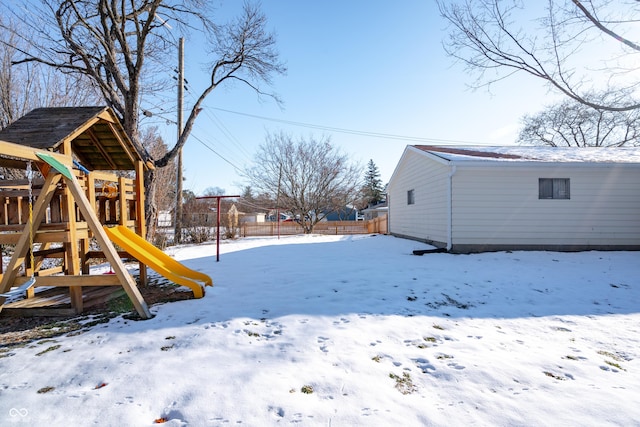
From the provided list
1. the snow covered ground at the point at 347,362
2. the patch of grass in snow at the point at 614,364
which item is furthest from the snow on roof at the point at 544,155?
the patch of grass in snow at the point at 614,364

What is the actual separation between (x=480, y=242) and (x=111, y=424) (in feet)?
29.5

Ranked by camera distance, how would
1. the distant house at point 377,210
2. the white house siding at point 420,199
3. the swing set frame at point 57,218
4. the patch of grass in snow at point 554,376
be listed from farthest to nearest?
the distant house at point 377,210 → the white house siding at point 420,199 → the swing set frame at point 57,218 → the patch of grass in snow at point 554,376

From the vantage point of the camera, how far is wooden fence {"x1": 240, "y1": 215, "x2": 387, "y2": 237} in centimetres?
1903

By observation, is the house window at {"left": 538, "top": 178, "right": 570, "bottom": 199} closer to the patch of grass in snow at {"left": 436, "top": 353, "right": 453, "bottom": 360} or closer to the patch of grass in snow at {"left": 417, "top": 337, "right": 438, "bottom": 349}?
the patch of grass in snow at {"left": 417, "top": 337, "right": 438, "bottom": 349}

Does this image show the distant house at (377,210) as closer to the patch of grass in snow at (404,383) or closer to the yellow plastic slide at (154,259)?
the yellow plastic slide at (154,259)

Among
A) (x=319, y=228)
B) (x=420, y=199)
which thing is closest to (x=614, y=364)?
(x=420, y=199)

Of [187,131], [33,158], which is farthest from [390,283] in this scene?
[187,131]

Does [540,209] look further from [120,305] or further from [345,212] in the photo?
[345,212]

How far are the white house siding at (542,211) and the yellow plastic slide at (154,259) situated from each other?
7.01 meters

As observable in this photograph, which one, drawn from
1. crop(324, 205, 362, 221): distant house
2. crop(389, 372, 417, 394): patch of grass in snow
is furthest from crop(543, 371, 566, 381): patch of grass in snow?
crop(324, 205, 362, 221): distant house

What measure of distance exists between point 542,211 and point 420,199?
3675mm

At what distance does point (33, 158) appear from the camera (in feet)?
11.5

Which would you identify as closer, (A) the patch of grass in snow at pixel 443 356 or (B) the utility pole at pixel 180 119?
(A) the patch of grass in snow at pixel 443 356

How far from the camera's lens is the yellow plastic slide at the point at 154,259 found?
14.4ft
